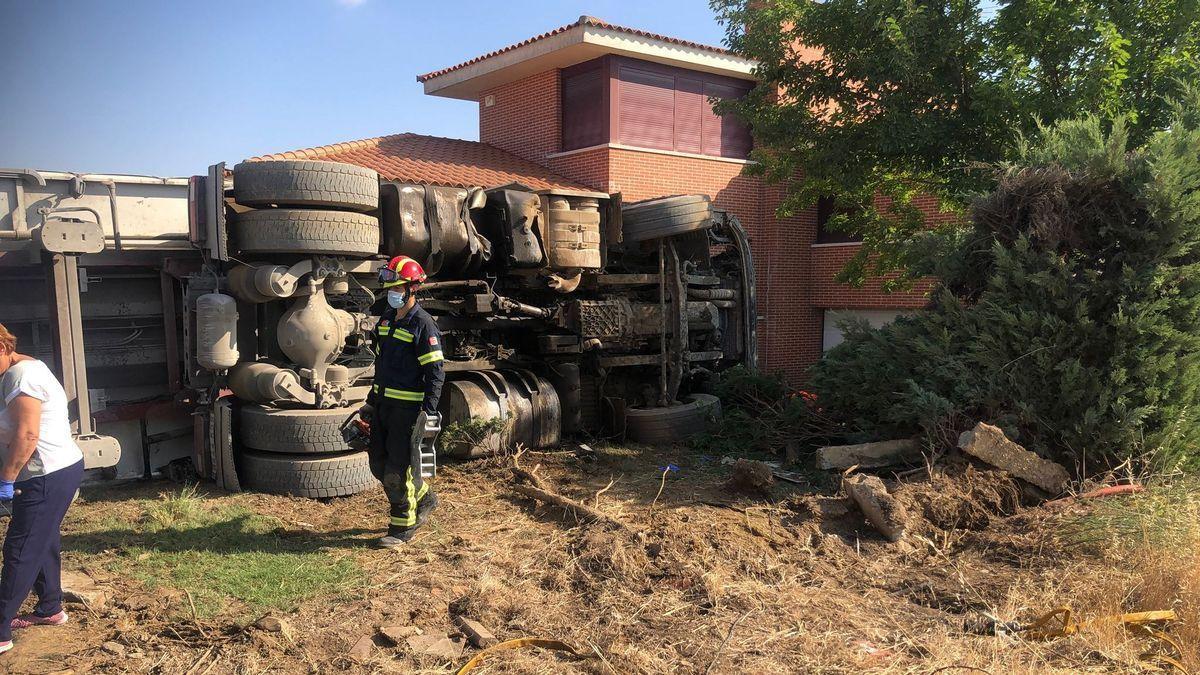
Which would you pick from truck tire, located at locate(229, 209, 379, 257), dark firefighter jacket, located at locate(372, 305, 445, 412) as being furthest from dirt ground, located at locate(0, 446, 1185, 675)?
truck tire, located at locate(229, 209, 379, 257)

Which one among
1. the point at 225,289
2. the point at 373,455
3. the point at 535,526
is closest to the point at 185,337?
the point at 225,289

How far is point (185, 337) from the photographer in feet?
22.8

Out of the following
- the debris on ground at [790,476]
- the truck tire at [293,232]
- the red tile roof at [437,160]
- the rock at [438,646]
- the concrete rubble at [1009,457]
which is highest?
the red tile roof at [437,160]

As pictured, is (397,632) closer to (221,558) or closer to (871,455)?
(221,558)

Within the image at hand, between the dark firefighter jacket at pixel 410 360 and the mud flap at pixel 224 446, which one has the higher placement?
the dark firefighter jacket at pixel 410 360

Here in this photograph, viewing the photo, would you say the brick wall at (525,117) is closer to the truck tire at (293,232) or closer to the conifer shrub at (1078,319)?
the conifer shrub at (1078,319)

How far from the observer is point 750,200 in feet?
62.7

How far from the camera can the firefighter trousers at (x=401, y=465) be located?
5672 millimetres

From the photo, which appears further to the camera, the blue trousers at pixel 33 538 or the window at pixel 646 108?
the window at pixel 646 108

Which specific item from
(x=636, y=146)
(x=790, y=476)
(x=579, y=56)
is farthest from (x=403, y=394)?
(x=579, y=56)

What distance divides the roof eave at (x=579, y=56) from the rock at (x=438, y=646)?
1380 centimetres

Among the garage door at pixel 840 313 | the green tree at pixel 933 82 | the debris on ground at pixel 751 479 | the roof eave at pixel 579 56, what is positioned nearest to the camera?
the debris on ground at pixel 751 479

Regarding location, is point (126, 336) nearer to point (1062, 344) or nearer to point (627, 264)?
point (627, 264)

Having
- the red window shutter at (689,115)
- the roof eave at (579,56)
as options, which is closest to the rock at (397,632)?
the roof eave at (579,56)
